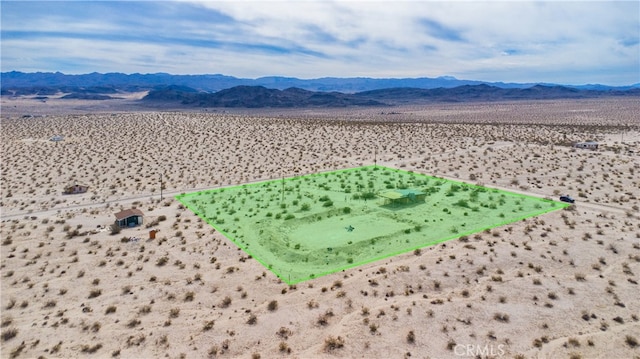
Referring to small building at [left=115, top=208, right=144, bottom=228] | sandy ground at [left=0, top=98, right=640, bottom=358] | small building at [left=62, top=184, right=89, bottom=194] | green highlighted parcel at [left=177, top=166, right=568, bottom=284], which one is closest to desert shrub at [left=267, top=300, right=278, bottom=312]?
sandy ground at [left=0, top=98, right=640, bottom=358]

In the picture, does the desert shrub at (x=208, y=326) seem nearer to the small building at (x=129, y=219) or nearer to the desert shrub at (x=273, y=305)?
the desert shrub at (x=273, y=305)

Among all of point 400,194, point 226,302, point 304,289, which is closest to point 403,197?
point 400,194

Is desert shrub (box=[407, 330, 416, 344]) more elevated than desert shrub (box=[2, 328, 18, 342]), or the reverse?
desert shrub (box=[407, 330, 416, 344])

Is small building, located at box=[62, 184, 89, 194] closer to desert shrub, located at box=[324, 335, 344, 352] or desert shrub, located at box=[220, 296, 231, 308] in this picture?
desert shrub, located at box=[220, 296, 231, 308]

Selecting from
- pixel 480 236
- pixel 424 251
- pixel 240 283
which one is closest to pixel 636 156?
pixel 480 236

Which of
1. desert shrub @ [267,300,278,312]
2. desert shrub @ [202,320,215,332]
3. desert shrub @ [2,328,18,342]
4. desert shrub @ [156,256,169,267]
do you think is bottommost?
desert shrub @ [2,328,18,342]

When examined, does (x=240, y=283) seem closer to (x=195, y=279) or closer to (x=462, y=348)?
(x=195, y=279)
